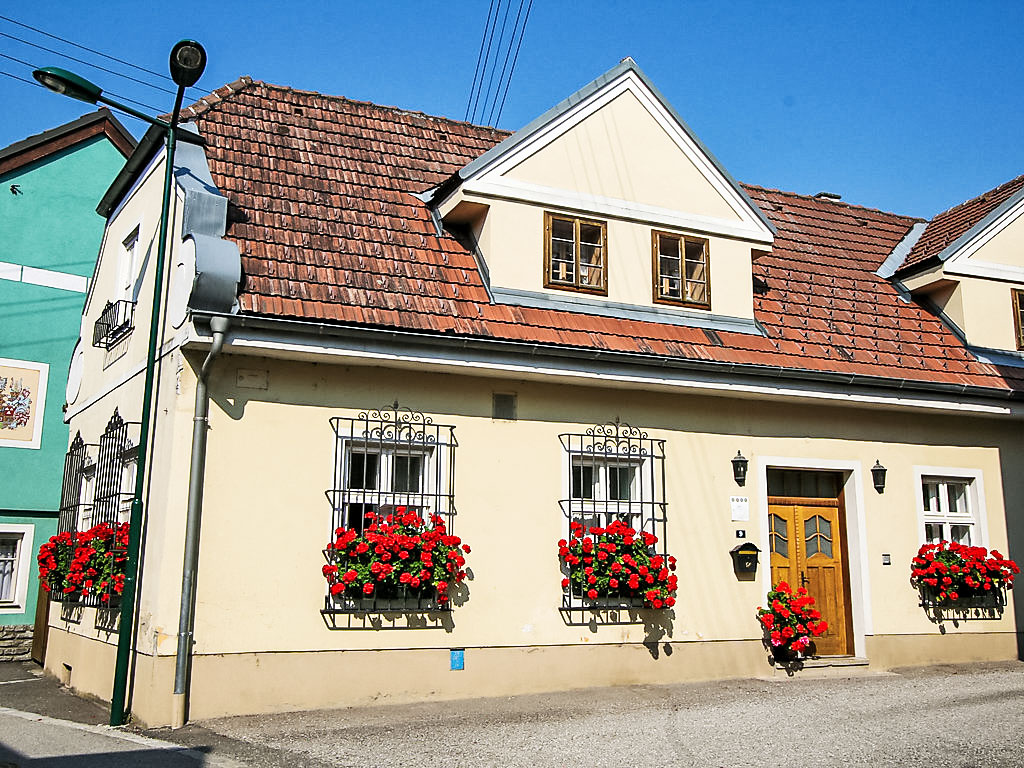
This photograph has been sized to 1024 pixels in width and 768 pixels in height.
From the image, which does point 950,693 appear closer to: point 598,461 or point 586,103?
point 598,461

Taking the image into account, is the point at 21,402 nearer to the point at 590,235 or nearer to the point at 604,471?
the point at 590,235

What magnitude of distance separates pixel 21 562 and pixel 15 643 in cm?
153

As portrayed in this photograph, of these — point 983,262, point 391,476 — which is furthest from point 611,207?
point 983,262

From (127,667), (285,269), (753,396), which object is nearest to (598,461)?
(753,396)

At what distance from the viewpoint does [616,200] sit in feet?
38.0

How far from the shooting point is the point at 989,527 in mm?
12547

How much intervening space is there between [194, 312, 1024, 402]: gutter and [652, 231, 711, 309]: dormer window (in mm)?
1272

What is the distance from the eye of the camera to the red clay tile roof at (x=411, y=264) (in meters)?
9.85

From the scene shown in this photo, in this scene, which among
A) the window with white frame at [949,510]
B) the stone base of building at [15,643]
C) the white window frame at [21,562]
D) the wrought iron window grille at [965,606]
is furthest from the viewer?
the white window frame at [21,562]

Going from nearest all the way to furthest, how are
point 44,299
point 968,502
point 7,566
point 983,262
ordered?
point 968,502
point 983,262
point 7,566
point 44,299

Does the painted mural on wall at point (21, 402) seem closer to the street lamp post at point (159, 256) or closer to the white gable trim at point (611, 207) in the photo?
the street lamp post at point (159, 256)

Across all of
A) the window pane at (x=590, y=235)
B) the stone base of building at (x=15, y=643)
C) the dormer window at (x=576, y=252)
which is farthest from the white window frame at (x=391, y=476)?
the stone base of building at (x=15, y=643)

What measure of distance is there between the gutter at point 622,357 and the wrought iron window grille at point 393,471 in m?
0.95

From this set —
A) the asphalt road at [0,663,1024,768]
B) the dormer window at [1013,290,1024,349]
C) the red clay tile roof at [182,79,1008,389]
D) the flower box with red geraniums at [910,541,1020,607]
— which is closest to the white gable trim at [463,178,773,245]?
the red clay tile roof at [182,79,1008,389]
